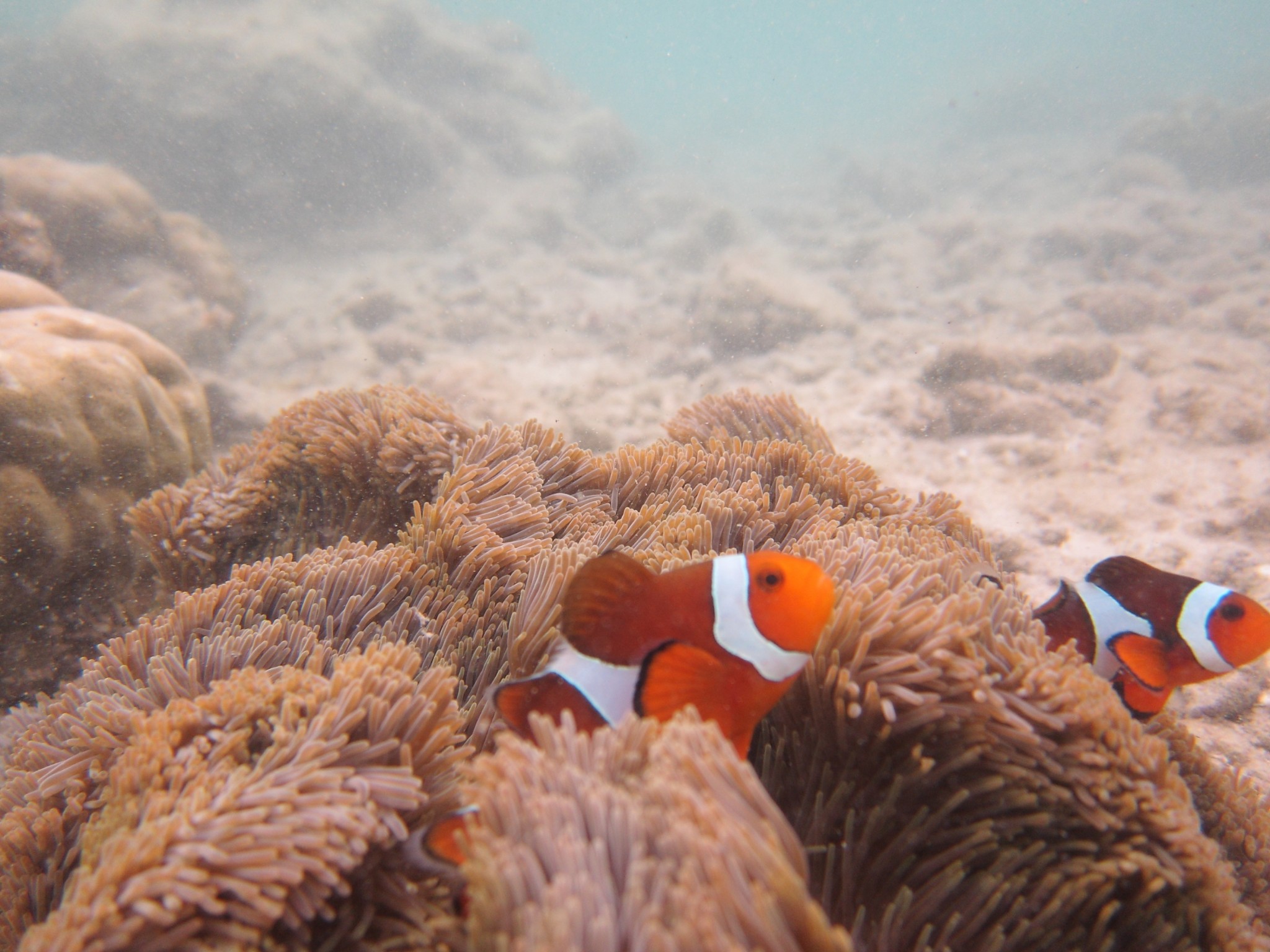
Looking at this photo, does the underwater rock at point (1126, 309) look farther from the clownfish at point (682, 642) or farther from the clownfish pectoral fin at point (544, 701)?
the clownfish pectoral fin at point (544, 701)

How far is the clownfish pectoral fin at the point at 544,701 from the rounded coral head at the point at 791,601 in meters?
0.35

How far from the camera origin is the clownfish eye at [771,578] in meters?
1.02

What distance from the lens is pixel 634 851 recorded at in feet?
2.52

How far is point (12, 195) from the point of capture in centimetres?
618

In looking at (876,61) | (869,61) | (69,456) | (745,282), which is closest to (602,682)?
(69,456)

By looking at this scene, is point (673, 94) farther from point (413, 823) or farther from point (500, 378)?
point (413, 823)

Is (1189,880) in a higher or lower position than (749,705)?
lower

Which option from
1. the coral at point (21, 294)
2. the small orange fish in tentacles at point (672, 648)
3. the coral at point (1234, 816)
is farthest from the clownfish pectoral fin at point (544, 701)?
the coral at point (21, 294)

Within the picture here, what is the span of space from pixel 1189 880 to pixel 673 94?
52.5 metres

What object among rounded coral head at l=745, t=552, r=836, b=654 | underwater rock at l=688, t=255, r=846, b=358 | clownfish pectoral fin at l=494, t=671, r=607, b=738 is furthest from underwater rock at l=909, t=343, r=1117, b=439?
clownfish pectoral fin at l=494, t=671, r=607, b=738

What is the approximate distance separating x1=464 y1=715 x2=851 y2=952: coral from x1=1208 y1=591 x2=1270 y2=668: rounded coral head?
1.30m

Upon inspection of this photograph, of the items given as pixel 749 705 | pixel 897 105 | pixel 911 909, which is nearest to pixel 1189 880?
pixel 911 909

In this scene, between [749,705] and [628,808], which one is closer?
[628,808]

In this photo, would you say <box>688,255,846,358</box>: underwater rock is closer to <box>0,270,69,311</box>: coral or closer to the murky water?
the murky water
